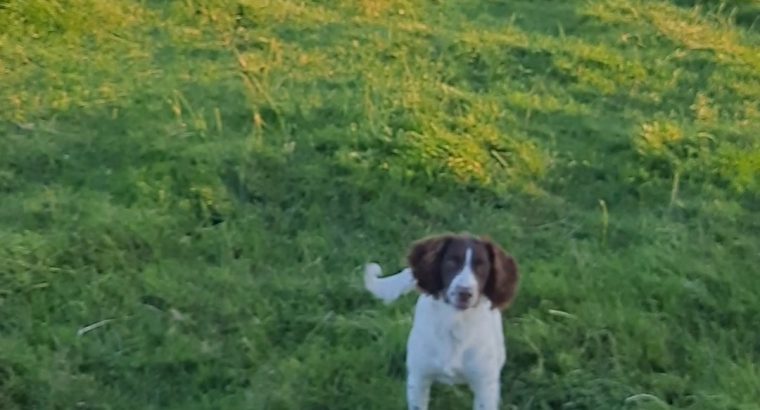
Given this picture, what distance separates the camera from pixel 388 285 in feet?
14.1

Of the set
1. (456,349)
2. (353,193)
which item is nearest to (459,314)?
(456,349)

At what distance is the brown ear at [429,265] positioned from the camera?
11.8 feet

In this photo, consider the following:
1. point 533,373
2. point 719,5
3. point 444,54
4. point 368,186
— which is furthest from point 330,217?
point 719,5

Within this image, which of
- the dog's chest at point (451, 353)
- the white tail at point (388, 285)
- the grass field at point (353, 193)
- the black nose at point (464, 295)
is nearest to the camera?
the black nose at point (464, 295)

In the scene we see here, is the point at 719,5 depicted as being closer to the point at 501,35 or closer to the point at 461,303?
the point at 501,35

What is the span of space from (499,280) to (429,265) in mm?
206

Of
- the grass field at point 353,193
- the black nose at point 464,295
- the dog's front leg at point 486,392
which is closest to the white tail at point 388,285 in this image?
the grass field at point 353,193

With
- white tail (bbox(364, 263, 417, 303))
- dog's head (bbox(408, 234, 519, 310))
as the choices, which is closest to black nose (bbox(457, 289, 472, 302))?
dog's head (bbox(408, 234, 519, 310))

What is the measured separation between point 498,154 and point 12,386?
2.27 metres

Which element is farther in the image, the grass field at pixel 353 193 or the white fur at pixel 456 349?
the grass field at pixel 353 193

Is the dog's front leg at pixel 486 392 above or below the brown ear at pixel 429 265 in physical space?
below

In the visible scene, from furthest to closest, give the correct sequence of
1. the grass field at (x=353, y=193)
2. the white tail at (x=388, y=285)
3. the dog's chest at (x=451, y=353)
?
the white tail at (x=388, y=285) → the grass field at (x=353, y=193) → the dog's chest at (x=451, y=353)

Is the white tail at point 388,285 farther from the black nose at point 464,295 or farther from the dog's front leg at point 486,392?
the black nose at point 464,295

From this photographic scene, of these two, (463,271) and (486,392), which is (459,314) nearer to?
(463,271)
